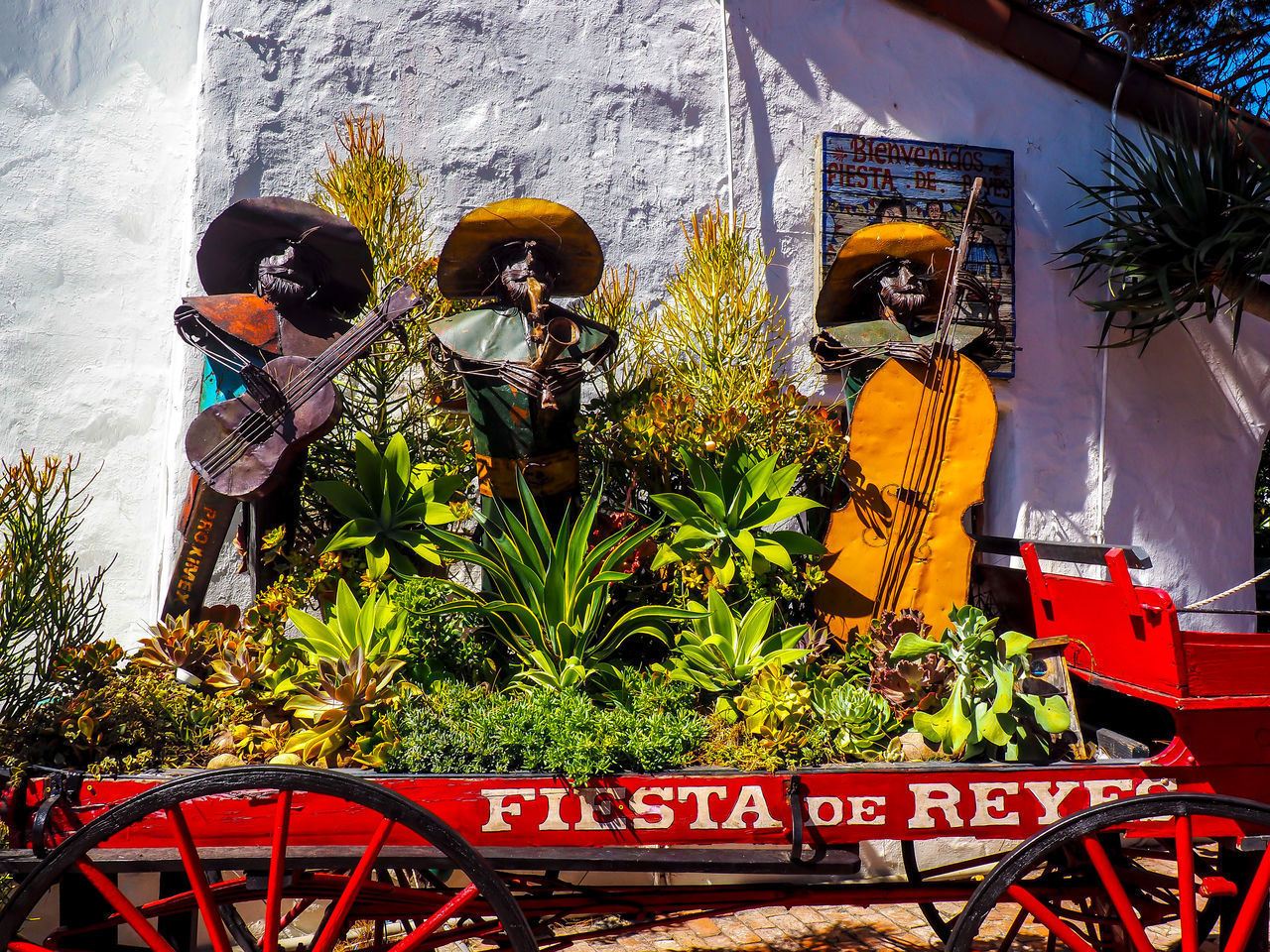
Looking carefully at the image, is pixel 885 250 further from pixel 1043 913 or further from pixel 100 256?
pixel 100 256

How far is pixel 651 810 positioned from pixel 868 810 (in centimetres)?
54

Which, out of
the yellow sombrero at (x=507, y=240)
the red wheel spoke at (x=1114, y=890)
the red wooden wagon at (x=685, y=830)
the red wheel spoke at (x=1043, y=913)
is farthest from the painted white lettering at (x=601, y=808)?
the yellow sombrero at (x=507, y=240)

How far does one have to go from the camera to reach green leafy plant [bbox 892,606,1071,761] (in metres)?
2.50

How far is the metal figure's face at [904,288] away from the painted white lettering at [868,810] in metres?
1.95

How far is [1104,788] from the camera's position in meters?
2.43

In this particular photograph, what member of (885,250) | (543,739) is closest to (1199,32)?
(885,250)

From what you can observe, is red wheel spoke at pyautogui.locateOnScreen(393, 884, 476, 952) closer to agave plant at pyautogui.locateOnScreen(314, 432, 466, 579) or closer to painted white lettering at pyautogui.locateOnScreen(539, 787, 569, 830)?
painted white lettering at pyautogui.locateOnScreen(539, 787, 569, 830)

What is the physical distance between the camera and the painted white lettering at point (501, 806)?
7.54 ft

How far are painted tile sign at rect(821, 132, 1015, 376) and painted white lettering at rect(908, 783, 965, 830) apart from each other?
2.65 meters

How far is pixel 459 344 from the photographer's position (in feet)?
10.3

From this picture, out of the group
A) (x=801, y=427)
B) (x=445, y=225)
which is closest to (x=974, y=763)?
(x=801, y=427)

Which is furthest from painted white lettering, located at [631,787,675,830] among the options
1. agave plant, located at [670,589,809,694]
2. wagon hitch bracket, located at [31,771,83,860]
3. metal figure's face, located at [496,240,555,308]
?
metal figure's face, located at [496,240,555,308]

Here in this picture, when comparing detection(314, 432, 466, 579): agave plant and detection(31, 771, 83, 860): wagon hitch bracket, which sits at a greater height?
detection(314, 432, 466, 579): agave plant

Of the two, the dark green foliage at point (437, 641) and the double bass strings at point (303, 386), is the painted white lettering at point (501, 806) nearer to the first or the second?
the dark green foliage at point (437, 641)
